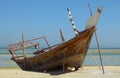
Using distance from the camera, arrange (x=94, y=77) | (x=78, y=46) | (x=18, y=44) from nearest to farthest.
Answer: (x=94, y=77) → (x=78, y=46) → (x=18, y=44)

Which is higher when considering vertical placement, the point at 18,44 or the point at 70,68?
the point at 18,44

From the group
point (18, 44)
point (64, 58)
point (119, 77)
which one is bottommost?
point (119, 77)

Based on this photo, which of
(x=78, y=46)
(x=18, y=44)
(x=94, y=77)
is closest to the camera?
(x=94, y=77)

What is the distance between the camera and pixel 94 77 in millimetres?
16719

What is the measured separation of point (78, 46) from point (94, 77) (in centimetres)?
215

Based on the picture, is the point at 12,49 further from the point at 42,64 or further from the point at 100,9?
the point at 100,9

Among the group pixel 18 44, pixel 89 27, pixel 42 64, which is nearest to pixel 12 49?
pixel 18 44

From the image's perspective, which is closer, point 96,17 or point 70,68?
point 96,17

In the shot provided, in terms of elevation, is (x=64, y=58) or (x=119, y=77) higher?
(x=64, y=58)

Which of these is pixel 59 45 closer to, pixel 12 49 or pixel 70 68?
pixel 70 68

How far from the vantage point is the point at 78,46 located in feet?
59.8

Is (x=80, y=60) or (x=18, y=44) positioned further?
(x=18, y=44)

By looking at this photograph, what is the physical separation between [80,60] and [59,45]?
61.8 inches

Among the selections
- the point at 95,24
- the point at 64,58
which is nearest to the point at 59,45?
the point at 64,58
